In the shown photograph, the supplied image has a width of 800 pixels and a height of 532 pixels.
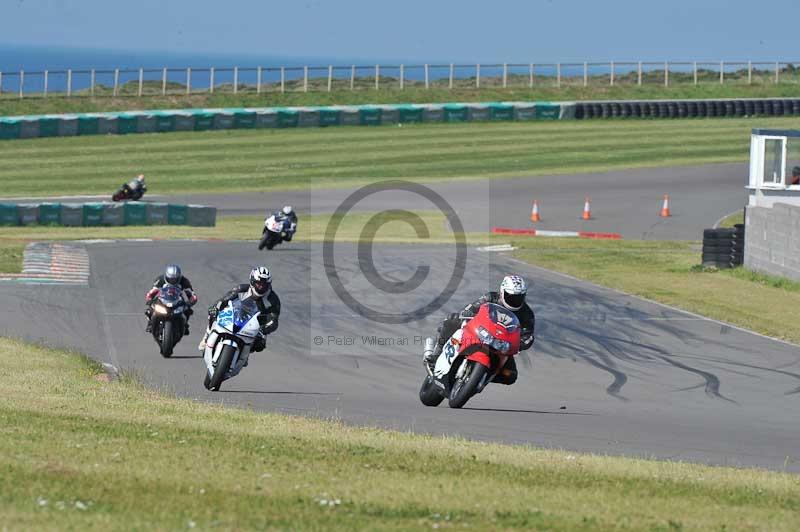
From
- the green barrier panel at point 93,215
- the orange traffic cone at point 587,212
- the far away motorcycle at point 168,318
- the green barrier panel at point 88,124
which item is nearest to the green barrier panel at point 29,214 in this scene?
the green barrier panel at point 93,215

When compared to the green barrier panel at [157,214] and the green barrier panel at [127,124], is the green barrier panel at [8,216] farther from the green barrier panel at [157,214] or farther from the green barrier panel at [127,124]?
the green barrier panel at [127,124]

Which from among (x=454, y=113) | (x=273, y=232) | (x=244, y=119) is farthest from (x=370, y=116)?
(x=273, y=232)

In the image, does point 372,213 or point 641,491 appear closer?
point 641,491

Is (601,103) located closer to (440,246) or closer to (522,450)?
(440,246)

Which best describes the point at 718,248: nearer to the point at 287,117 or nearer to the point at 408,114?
the point at 287,117

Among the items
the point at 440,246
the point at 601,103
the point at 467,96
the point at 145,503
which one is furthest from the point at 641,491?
the point at 467,96

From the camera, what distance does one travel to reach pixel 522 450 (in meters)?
11.3

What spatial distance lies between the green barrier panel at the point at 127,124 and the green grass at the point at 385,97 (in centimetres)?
573

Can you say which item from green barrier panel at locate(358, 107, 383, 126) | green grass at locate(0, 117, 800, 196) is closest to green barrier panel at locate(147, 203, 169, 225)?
green grass at locate(0, 117, 800, 196)

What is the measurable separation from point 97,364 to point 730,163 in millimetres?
40355

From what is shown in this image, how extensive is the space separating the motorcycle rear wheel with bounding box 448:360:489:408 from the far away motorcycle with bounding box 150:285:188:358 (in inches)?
225

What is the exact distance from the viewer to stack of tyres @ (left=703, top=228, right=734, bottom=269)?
29.6m

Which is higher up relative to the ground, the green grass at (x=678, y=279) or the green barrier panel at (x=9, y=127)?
the green barrier panel at (x=9, y=127)

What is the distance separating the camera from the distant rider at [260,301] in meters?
15.7
